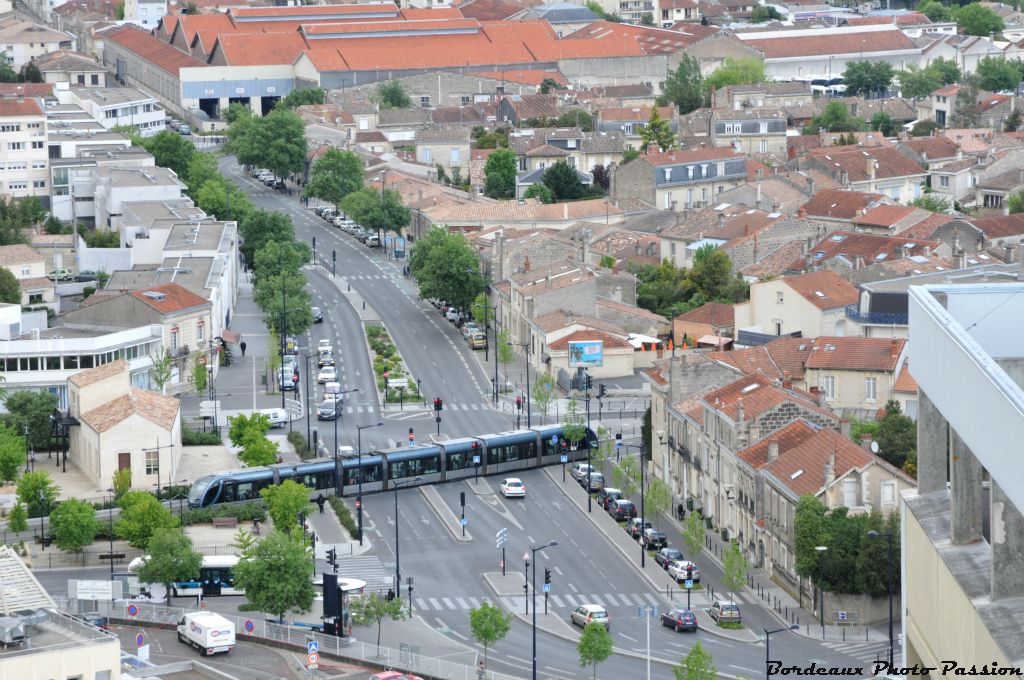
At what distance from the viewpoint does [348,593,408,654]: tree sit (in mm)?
72438

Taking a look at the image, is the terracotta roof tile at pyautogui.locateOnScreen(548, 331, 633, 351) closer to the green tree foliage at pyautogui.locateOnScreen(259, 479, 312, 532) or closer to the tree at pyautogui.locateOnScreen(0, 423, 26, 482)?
the green tree foliage at pyautogui.locateOnScreen(259, 479, 312, 532)

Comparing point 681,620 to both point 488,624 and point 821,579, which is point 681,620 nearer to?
point 821,579

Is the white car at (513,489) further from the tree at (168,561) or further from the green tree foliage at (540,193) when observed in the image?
the green tree foliage at (540,193)

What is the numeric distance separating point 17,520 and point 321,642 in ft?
58.7

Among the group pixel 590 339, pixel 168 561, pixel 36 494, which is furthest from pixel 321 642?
pixel 590 339

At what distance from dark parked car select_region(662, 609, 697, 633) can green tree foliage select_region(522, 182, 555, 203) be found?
86.1m

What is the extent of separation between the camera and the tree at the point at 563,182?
162 meters

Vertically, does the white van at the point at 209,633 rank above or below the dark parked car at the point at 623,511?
above

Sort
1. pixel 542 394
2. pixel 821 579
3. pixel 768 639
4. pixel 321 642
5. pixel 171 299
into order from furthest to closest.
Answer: pixel 171 299 < pixel 542 394 < pixel 821 579 < pixel 768 639 < pixel 321 642

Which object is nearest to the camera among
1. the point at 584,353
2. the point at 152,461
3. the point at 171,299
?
the point at 152,461

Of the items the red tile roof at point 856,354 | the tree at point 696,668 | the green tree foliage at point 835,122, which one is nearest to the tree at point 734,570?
the tree at point 696,668

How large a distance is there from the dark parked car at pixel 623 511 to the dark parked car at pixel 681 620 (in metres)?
13.7

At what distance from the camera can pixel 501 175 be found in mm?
165125

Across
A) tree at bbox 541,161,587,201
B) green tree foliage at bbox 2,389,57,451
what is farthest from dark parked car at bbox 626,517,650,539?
tree at bbox 541,161,587,201
